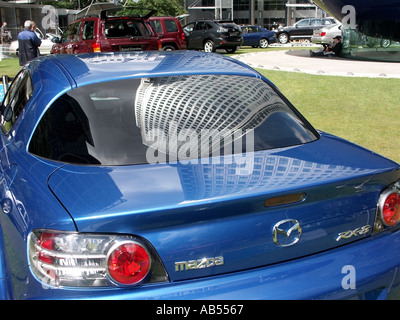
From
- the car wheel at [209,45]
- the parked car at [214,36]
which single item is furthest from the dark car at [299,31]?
the car wheel at [209,45]

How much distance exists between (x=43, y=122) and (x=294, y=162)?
1422 millimetres

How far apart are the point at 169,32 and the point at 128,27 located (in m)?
5.73

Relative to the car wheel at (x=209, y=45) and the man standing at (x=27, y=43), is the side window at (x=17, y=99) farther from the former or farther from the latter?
the car wheel at (x=209, y=45)

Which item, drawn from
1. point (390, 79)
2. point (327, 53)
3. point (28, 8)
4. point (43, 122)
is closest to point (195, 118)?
point (43, 122)

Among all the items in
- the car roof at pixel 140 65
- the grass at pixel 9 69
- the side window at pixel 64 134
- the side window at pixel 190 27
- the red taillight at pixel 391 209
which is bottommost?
the grass at pixel 9 69

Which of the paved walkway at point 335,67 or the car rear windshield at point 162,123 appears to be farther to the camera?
the paved walkway at point 335,67

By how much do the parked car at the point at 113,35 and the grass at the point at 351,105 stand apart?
174 inches

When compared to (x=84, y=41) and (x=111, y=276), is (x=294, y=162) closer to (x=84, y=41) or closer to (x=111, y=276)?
(x=111, y=276)

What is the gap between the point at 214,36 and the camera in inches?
984

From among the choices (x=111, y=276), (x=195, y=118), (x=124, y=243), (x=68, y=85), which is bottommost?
(x=111, y=276)

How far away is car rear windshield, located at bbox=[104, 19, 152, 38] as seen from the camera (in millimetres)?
14772

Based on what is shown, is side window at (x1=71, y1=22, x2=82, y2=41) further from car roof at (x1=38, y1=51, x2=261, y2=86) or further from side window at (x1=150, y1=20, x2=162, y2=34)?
car roof at (x1=38, y1=51, x2=261, y2=86)

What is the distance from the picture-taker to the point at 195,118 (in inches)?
107

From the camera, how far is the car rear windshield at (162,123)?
8.04ft
